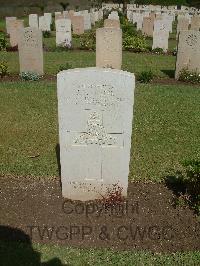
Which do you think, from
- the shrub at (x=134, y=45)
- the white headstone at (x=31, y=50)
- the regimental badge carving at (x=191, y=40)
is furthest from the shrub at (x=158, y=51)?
the white headstone at (x=31, y=50)

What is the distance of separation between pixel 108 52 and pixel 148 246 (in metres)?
9.63

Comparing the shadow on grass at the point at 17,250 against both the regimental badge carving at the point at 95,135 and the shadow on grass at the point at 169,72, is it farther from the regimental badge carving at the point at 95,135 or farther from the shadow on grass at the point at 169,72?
the shadow on grass at the point at 169,72

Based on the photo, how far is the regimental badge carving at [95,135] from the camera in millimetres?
4949

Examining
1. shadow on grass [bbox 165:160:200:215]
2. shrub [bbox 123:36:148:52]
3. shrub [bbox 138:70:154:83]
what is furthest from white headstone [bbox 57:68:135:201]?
shrub [bbox 123:36:148:52]

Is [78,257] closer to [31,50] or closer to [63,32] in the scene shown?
[31,50]

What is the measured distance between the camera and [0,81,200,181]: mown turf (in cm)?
668

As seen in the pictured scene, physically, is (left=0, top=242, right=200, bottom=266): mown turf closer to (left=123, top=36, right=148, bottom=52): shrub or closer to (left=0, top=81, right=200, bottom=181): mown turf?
(left=0, top=81, right=200, bottom=181): mown turf

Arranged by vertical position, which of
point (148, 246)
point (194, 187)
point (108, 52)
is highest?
point (108, 52)

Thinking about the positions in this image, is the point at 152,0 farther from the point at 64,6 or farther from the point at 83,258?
the point at 83,258

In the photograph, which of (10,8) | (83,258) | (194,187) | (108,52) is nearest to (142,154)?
(194,187)

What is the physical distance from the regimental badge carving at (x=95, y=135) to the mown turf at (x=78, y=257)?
1382mm

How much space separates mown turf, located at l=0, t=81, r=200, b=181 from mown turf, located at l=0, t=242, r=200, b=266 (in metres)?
1.89

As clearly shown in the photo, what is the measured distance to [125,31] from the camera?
23.1m

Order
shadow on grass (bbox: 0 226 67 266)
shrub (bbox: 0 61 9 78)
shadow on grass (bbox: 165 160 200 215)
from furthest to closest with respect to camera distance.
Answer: shrub (bbox: 0 61 9 78) < shadow on grass (bbox: 165 160 200 215) < shadow on grass (bbox: 0 226 67 266)
